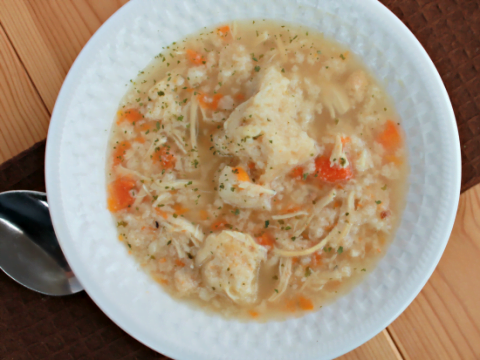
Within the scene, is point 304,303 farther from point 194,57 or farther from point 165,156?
point 194,57

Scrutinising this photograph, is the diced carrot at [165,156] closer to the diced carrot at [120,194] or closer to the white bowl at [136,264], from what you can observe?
the diced carrot at [120,194]

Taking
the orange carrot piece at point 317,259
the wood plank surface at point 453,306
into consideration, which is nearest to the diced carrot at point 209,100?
the orange carrot piece at point 317,259

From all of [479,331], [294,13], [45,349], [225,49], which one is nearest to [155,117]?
[225,49]

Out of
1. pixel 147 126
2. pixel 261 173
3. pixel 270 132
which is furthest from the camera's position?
pixel 147 126

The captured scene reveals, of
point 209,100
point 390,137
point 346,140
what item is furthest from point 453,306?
point 209,100

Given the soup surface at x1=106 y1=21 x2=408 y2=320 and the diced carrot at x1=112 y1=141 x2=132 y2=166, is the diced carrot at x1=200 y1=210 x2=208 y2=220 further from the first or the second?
the diced carrot at x1=112 y1=141 x2=132 y2=166

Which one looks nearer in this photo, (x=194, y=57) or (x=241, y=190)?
(x=241, y=190)

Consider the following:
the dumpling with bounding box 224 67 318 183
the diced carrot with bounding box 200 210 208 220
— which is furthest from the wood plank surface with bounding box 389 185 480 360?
the diced carrot with bounding box 200 210 208 220
